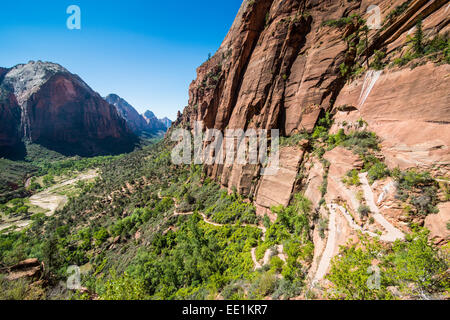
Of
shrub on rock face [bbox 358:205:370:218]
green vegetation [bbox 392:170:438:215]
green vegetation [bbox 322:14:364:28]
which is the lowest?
shrub on rock face [bbox 358:205:370:218]

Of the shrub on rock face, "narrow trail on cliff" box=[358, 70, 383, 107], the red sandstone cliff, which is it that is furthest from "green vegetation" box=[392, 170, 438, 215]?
"narrow trail on cliff" box=[358, 70, 383, 107]

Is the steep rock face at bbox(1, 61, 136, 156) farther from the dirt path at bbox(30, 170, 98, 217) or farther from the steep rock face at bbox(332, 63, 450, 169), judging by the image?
the steep rock face at bbox(332, 63, 450, 169)

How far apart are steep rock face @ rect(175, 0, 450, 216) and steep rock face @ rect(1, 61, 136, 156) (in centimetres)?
15940

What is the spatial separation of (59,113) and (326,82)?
19171 centimetres

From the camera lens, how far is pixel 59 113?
13175 cm

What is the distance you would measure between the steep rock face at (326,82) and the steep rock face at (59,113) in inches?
6275

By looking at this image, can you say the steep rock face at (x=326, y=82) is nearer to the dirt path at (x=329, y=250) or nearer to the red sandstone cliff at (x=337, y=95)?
the red sandstone cliff at (x=337, y=95)

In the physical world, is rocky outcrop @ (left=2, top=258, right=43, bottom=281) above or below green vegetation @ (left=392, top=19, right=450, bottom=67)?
below

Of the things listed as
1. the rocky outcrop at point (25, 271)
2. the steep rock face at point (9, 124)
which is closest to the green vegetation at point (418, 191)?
the rocky outcrop at point (25, 271)

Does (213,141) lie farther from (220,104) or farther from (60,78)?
(60,78)

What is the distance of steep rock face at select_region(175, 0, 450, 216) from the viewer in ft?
41.3

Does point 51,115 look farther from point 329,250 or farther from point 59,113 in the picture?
point 329,250

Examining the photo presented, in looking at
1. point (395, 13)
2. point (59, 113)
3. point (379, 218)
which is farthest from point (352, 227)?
point (59, 113)

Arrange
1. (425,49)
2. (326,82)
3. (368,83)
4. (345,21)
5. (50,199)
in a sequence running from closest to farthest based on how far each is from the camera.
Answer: (425,49), (368,83), (345,21), (326,82), (50,199)
